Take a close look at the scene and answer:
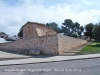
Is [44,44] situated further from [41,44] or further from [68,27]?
[68,27]

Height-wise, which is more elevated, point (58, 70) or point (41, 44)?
point (41, 44)

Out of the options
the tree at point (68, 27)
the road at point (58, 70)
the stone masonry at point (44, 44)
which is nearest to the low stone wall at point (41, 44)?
the stone masonry at point (44, 44)

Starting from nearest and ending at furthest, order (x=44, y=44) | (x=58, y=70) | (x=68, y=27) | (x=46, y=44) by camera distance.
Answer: (x=58, y=70) < (x=46, y=44) < (x=44, y=44) < (x=68, y=27)

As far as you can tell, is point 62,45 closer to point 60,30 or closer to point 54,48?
point 54,48

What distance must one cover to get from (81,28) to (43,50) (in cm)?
6302

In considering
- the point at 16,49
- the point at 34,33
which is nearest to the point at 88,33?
the point at 34,33

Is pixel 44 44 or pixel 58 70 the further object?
pixel 44 44

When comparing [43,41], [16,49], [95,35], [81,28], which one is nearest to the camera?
[43,41]

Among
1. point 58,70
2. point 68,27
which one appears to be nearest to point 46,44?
point 58,70

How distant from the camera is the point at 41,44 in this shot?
17531 mm

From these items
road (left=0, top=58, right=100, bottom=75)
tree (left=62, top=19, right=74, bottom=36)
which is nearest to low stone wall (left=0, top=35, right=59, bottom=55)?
road (left=0, top=58, right=100, bottom=75)

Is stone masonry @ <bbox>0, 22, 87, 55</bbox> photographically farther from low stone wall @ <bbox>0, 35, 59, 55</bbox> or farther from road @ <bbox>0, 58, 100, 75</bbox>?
road @ <bbox>0, 58, 100, 75</bbox>

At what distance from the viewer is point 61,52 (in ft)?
56.0

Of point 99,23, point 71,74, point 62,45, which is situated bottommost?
point 71,74
